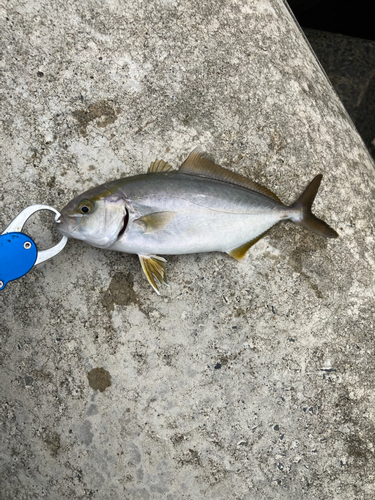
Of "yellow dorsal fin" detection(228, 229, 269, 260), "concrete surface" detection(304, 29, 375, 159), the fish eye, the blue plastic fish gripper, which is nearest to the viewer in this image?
the fish eye

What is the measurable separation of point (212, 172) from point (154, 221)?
0.45m

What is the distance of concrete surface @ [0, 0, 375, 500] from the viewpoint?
231 cm

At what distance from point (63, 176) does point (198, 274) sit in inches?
38.4

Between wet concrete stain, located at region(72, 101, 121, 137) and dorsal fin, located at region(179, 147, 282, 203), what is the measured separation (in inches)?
22.7

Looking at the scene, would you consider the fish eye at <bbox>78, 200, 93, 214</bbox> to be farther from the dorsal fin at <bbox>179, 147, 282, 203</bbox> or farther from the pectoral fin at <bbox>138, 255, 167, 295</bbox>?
the dorsal fin at <bbox>179, 147, 282, 203</bbox>

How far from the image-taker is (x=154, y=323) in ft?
7.64

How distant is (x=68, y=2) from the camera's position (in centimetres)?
242

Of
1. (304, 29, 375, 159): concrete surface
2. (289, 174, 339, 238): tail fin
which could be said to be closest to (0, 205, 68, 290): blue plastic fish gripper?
(289, 174, 339, 238): tail fin

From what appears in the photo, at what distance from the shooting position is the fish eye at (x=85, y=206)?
199 cm

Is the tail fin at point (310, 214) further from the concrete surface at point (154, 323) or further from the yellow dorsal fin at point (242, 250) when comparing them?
the yellow dorsal fin at point (242, 250)

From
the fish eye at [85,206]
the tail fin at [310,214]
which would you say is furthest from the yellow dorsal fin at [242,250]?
the fish eye at [85,206]

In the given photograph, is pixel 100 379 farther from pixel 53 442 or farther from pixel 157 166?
pixel 157 166

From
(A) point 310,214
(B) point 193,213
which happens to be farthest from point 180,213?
(A) point 310,214

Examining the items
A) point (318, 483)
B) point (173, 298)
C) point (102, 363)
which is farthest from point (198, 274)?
point (318, 483)
